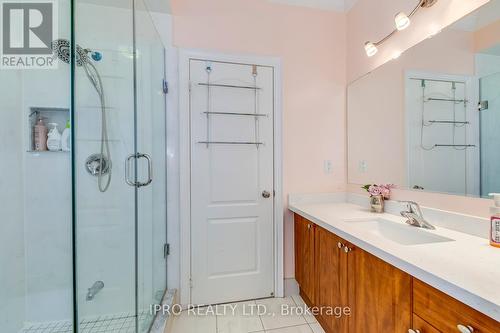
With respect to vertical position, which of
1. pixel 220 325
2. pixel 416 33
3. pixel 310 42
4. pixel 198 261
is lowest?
pixel 220 325

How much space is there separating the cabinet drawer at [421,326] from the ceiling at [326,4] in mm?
2321

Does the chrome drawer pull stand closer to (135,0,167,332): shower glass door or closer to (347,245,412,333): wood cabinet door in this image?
(347,245,412,333): wood cabinet door

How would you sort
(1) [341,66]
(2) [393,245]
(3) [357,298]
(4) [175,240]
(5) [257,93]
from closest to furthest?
(2) [393,245] < (3) [357,298] < (4) [175,240] < (5) [257,93] < (1) [341,66]

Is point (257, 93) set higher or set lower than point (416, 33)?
lower

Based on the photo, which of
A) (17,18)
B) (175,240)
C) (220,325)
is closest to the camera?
(17,18)

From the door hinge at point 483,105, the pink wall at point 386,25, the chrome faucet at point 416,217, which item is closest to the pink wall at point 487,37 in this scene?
the pink wall at point 386,25

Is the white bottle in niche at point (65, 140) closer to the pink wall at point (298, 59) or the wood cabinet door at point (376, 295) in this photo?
the pink wall at point (298, 59)

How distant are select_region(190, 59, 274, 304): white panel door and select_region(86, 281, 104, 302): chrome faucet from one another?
686 mm

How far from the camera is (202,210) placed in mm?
1871

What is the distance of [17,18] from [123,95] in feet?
2.35

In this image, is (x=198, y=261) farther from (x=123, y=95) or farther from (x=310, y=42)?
(x=310, y=42)

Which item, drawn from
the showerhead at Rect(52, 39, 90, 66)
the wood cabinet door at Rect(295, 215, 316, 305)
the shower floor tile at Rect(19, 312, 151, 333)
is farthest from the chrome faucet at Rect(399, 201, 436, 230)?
the showerhead at Rect(52, 39, 90, 66)

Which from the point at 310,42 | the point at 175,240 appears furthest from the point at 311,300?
the point at 310,42

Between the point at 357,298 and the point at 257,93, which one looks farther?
the point at 257,93
